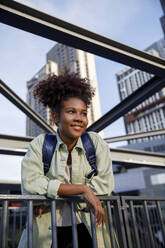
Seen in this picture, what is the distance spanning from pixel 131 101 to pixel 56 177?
2.71 m

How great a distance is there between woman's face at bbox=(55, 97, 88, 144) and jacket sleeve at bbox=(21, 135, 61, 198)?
0.88ft

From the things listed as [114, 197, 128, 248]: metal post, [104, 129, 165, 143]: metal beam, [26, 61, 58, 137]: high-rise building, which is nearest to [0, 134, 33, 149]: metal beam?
[26, 61, 58, 137]: high-rise building

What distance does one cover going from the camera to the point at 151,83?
12.2 feet

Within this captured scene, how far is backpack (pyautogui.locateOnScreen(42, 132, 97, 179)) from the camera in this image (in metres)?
1.86

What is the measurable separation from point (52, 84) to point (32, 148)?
76 centimetres

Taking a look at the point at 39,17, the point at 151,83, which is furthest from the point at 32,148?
the point at 151,83

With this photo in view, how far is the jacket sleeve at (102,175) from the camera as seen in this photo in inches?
71.9

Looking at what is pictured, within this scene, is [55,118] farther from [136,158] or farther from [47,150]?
[136,158]

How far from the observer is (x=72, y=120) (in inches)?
79.7

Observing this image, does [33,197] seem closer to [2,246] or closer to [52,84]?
[2,246]

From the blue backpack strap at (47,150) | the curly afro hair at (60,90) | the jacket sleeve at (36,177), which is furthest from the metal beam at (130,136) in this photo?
the jacket sleeve at (36,177)

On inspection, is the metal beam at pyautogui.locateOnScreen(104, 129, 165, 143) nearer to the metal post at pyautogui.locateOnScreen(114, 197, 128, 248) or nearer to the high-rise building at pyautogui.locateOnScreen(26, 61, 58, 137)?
the high-rise building at pyautogui.locateOnScreen(26, 61, 58, 137)

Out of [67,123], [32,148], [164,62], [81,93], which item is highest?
[164,62]

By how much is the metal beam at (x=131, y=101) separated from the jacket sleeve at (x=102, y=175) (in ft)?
6.66
